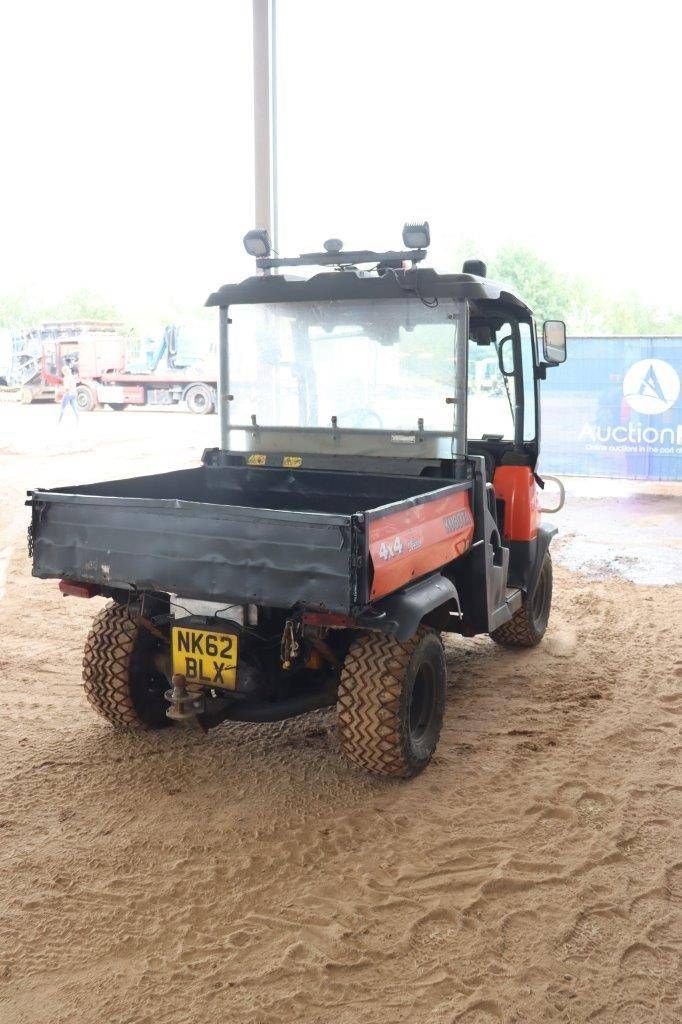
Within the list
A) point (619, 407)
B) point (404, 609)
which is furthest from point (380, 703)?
point (619, 407)

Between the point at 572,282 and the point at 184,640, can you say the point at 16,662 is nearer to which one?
the point at 184,640

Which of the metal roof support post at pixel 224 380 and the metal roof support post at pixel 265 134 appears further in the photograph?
the metal roof support post at pixel 265 134

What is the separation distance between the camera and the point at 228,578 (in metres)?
3.50

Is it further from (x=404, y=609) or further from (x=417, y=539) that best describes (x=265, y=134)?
(x=404, y=609)

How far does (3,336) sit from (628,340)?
1847 cm

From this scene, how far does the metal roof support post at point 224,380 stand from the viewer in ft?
16.3

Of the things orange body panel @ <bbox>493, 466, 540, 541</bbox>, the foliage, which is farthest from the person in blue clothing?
orange body panel @ <bbox>493, 466, 540, 541</bbox>

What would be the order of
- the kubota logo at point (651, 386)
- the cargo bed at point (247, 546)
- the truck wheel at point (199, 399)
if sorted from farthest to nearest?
the truck wheel at point (199, 399) → the kubota logo at point (651, 386) → the cargo bed at point (247, 546)

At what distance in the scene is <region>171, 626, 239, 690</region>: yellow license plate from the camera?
144 inches

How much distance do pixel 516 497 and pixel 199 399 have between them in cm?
1717

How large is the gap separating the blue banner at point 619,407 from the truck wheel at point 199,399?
1104 centimetres

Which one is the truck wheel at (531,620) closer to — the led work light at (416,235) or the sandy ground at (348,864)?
the sandy ground at (348,864)

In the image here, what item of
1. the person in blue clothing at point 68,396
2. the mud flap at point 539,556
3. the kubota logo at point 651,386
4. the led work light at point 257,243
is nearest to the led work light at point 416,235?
the led work light at point 257,243

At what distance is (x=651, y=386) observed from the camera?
11555 millimetres
